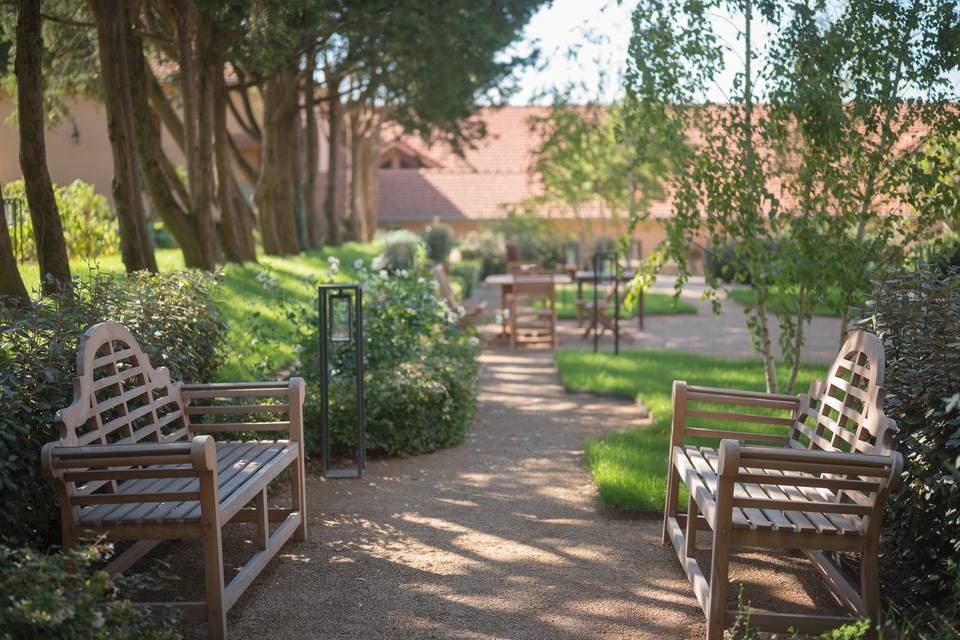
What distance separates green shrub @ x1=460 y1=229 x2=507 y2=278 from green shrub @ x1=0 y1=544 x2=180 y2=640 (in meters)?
27.8

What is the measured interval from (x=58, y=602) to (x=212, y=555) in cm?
99

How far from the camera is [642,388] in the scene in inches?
414

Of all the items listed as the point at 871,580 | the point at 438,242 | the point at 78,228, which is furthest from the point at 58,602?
the point at 438,242

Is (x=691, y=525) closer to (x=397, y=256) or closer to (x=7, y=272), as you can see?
(x=7, y=272)

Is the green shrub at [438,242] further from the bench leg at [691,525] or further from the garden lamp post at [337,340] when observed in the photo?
the bench leg at [691,525]

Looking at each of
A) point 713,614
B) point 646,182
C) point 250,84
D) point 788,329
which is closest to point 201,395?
point 713,614

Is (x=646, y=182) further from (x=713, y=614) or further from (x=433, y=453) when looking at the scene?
(x=713, y=614)

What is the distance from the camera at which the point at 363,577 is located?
4.87m

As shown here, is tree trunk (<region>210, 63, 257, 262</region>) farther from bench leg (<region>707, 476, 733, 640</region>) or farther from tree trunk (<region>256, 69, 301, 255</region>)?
bench leg (<region>707, 476, 733, 640</region>)

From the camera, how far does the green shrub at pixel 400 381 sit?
24.8 feet

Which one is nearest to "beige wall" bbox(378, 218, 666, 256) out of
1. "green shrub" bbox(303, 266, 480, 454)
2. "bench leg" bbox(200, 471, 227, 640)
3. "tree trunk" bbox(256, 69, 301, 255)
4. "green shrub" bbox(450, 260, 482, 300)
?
"green shrub" bbox(450, 260, 482, 300)

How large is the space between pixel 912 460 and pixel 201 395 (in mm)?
3402

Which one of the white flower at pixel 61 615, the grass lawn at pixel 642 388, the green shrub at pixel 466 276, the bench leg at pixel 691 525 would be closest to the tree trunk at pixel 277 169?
the green shrub at pixel 466 276

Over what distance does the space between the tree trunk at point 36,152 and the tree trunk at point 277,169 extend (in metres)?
10.7
